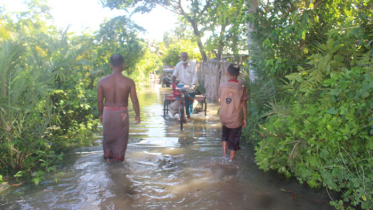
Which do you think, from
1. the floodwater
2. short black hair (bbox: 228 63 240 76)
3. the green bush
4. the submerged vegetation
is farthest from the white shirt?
the green bush

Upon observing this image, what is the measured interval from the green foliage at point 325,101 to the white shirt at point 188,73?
3.32 meters

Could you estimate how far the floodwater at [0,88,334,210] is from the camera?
3969 millimetres

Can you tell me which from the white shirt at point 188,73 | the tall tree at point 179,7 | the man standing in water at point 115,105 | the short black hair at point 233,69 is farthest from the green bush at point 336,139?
the tall tree at point 179,7

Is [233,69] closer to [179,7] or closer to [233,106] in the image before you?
[233,106]

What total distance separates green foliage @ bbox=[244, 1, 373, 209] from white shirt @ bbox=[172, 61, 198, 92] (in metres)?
3.32

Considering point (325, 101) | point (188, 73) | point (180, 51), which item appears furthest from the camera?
point (180, 51)

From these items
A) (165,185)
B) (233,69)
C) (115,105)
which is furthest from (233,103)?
(115,105)

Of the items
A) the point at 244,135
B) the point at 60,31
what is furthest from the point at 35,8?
the point at 244,135

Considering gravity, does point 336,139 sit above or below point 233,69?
below

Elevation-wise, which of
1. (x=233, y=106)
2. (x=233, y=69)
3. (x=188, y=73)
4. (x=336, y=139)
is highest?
(x=188, y=73)

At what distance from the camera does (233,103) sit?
18.3ft

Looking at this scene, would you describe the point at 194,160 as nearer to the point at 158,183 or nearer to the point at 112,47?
the point at 158,183

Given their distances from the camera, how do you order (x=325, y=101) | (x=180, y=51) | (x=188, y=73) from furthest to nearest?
(x=180, y=51)
(x=188, y=73)
(x=325, y=101)

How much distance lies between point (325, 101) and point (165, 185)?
94.9 inches
